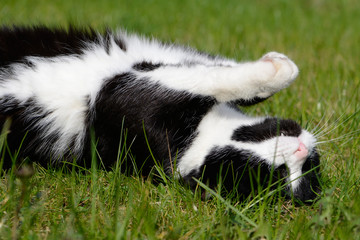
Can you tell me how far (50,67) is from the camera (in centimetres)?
272

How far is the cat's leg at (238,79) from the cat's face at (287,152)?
0.20m

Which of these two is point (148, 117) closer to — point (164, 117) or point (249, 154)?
point (164, 117)

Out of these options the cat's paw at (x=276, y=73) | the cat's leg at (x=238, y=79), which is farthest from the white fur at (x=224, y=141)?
the cat's paw at (x=276, y=73)

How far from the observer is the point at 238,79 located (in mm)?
2445

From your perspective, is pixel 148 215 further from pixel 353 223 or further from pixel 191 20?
pixel 191 20

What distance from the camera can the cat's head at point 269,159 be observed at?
234cm

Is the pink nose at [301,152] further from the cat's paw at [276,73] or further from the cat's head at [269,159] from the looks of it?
the cat's paw at [276,73]

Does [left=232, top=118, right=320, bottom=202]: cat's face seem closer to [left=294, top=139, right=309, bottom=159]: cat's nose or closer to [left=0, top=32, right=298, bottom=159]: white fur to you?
[left=294, top=139, right=309, bottom=159]: cat's nose

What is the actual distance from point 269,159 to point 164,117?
0.60 meters

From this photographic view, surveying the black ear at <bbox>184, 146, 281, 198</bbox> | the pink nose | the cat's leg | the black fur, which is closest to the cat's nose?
the pink nose

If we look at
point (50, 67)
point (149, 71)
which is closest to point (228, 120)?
point (149, 71)

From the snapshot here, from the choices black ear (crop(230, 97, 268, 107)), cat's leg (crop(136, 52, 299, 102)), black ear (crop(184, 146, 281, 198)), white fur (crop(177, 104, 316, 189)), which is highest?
cat's leg (crop(136, 52, 299, 102))

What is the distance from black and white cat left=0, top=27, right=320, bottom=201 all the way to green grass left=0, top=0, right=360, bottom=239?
0.16 m

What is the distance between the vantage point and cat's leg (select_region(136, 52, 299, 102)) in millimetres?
2436
